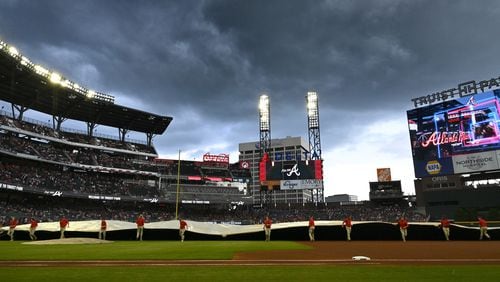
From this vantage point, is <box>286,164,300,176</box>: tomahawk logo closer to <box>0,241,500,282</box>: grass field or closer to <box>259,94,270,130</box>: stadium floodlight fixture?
<box>259,94,270,130</box>: stadium floodlight fixture

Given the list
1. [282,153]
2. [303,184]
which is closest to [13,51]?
[303,184]

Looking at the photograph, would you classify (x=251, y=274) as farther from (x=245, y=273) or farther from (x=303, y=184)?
(x=303, y=184)

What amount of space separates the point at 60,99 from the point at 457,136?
5980cm

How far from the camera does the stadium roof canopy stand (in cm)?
4608

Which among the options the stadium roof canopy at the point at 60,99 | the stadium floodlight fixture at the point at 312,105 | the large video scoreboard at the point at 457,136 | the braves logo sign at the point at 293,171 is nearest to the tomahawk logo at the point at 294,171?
the braves logo sign at the point at 293,171

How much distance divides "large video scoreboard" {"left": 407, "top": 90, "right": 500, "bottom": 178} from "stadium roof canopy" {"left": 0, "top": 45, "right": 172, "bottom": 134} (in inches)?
1711

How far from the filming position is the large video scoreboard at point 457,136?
161 ft

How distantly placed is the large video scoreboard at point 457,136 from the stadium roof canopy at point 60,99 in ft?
143

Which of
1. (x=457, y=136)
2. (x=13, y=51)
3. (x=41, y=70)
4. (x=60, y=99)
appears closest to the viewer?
(x=13, y=51)

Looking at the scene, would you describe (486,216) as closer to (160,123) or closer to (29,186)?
(160,123)

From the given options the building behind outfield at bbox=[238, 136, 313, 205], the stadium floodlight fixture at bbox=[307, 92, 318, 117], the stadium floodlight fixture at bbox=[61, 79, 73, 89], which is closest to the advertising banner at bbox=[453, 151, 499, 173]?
the stadium floodlight fixture at bbox=[307, 92, 318, 117]

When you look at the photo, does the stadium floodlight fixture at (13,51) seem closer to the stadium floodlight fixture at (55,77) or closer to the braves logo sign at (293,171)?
the stadium floodlight fixture at (55,77)

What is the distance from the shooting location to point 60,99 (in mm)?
55875

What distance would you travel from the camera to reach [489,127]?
49031 millimetres
